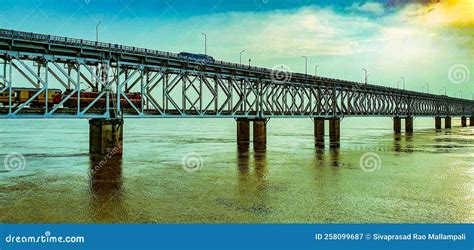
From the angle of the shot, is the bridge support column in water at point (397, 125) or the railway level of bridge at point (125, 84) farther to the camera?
the bridge support column in water at point (397, 125)

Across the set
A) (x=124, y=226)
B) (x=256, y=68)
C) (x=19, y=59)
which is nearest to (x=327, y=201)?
(x=124, y=226)

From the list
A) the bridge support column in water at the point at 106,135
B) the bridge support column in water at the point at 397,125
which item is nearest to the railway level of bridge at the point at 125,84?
the bridge support column in water at the point at 106,135

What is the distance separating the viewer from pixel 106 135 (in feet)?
123

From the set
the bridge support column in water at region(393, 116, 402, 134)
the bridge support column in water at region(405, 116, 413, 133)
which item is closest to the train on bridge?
the bridge support column in water at region(393, 116, 402, 134)

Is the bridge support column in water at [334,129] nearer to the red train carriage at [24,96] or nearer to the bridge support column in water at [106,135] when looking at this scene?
the bridge support column in water at [106,135]

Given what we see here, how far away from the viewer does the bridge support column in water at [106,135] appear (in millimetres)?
37219

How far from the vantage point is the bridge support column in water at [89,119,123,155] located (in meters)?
37.2

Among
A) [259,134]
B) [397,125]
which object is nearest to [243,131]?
[259,134]

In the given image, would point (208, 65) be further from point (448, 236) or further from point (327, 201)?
point (448, 236)

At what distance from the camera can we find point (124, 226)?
12.2m

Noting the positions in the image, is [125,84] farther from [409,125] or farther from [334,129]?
[409,125]

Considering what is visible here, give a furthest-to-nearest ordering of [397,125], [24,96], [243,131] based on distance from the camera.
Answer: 1. [397,125]
2. [243,131]
3. [24,96]

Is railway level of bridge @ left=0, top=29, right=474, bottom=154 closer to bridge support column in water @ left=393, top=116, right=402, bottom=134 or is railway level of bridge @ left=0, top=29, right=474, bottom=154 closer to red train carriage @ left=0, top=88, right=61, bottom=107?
red train carriage @ left=0, top=88, right=61, bottom=107

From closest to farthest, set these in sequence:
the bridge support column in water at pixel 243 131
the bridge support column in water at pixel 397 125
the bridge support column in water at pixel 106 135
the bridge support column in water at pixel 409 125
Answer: the bridge support column in water at pixel 106 135 → the bridge support column in water at pixel 243 131 → the bridge support column in water at pixel 397 125 → the bridge support column in water at pixel 409 125
